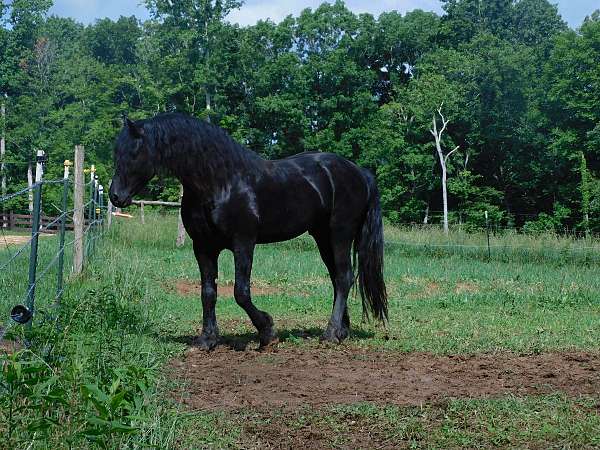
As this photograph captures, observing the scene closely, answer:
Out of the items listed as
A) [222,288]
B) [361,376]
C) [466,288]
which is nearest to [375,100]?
[466,288]

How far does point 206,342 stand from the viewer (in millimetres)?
7203

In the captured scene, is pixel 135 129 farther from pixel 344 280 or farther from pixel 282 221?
pixel 344 280

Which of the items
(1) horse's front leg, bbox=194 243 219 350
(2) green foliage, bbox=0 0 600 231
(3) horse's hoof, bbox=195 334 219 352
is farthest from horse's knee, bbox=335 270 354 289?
(2) green foliage, bbox=0 0 600 231

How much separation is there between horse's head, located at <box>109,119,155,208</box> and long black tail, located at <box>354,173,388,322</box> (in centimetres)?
240

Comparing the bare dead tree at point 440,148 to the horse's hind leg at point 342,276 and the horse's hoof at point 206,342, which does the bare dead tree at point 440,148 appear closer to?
the horse's hind leg at point 342,276

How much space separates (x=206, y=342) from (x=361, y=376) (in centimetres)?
178

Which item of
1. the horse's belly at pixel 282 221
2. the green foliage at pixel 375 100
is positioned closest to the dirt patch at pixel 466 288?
the horse's belly at pixel 282 221

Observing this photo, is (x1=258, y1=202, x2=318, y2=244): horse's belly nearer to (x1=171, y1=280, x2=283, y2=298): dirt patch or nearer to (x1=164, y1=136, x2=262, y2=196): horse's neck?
(x1=164, y1=136, x2=262, y2=196): horse's neck

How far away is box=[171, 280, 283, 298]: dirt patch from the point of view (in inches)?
457

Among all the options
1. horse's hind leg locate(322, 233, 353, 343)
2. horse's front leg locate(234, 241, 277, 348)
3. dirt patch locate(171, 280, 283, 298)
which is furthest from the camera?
dirt patch locate(171, 280, 283, 298)

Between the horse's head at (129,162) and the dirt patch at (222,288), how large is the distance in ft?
15.6

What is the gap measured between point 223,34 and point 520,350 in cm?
3914

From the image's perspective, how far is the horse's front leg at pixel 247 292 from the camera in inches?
280

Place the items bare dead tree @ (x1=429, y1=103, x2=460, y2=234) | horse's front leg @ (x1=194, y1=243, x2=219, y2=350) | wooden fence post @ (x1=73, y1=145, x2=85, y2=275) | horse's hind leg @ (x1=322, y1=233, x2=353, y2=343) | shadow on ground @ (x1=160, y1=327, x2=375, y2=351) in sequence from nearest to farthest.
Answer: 1. horse's front leg @ (x1=194, y1=243, x2=219, y2=350)
2. shadow on ground @ (x1=160, y1=327, x2=375, y2=351)
3. horse's hind leg @ (x1=322, y1=233, x2=353, y2=343)
4. wooden fence post @ (x1=73, y1=145, x2=85, y2=275)
5. bare dead tree @ (x1=429, y1=103, x2=460, y2=234)
